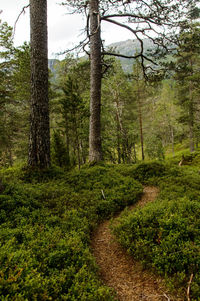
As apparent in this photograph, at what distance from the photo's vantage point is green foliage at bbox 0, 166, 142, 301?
7.91 feet

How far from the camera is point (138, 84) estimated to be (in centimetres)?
2236

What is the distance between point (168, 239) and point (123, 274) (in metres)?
1.09

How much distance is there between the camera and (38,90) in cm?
669

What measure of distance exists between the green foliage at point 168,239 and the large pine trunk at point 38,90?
3871mm

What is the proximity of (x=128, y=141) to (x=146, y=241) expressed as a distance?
14.6 m

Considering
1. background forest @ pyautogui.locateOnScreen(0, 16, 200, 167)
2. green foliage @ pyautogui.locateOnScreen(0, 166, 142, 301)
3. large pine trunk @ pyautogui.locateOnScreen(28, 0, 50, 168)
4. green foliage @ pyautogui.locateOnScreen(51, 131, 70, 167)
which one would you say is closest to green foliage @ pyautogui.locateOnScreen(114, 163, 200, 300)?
green foliage @ pyautogui.locateOnScreen(0, 166, 142, 301)

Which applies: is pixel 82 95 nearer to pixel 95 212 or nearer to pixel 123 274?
pixel 95 212

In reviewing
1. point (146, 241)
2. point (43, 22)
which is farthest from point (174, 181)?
point (43, 22)

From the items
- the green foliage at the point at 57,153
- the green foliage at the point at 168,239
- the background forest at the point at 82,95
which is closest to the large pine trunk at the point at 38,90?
the background forest at the point at 82,95

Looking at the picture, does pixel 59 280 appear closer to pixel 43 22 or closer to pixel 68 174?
→ pixel 68 174

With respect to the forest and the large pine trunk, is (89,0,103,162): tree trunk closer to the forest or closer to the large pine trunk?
the forest

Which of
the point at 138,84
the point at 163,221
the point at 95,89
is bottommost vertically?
the point at 163,221

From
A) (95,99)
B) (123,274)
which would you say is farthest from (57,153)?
(123,274)

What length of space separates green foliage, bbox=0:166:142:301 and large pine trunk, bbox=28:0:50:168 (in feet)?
2.38
